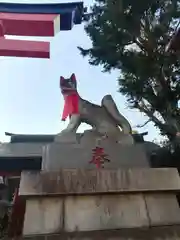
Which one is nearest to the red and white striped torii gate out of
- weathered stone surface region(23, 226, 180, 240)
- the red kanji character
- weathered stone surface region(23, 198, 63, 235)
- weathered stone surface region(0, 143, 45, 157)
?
weathered stone surface region(0, 143, 45, 157)

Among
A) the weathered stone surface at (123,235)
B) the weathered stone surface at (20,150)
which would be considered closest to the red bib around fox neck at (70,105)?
the weathered stone surface at (20,150)

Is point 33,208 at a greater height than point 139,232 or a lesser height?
greater

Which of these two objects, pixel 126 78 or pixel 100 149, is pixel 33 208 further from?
pixel 126 78

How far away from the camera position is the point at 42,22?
5703 mm

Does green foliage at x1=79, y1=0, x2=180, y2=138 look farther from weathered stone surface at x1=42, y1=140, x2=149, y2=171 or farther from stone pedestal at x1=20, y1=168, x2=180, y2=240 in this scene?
stone pedestal at x1=20, y1=168, x2=180, y2=240

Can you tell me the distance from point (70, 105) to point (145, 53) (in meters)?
2.07

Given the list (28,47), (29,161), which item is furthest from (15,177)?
(28,47)

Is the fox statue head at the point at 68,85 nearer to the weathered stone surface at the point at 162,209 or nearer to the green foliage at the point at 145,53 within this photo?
the green foliage at the point at 145,53

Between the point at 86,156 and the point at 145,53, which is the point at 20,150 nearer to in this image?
the point at 86,156

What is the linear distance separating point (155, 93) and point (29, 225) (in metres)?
3.55

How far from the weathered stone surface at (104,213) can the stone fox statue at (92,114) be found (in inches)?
46.9

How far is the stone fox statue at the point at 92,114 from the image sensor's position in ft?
14.1

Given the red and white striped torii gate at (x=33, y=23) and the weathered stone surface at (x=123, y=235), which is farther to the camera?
the red and white striped torii gate at (x=33, y=23)

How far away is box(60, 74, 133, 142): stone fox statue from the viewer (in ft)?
14.1
